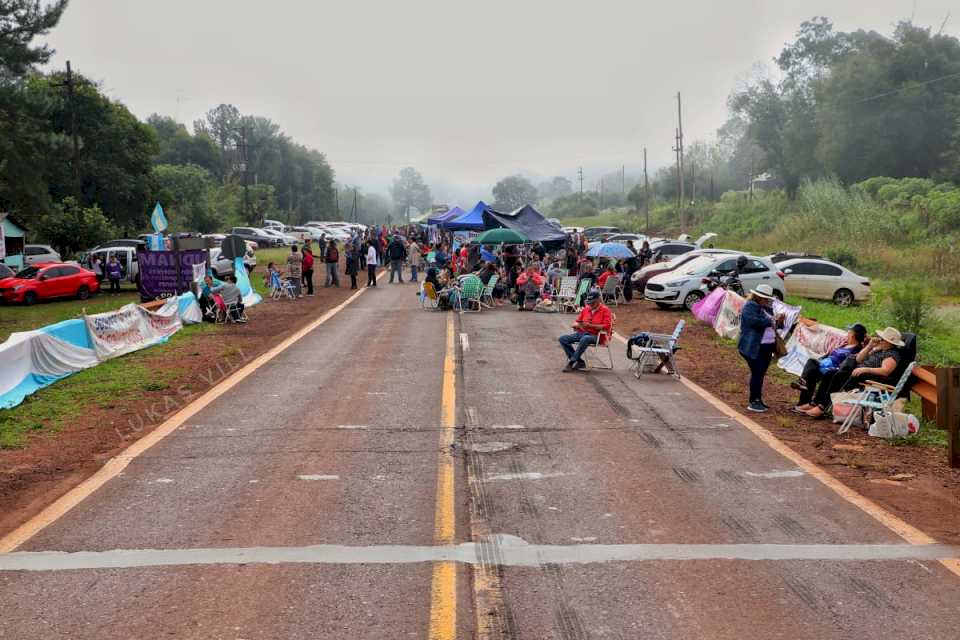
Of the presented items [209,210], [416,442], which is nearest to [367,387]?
[416,442]

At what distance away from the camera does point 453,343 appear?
1967cm

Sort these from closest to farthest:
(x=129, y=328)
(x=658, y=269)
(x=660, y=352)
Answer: (x=660, y=352), (x=129, y=328), (x=658, y=269)

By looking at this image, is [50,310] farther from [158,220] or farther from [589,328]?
[589,328]

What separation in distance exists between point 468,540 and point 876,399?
22.3 feet

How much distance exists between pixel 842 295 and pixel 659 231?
5818 centimetres

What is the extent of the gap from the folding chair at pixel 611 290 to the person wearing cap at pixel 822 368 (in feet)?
49.1

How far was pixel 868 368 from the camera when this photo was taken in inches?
470

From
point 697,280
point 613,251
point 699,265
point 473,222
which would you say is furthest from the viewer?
point 473,222

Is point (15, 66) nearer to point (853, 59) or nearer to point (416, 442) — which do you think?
point (416, 442)

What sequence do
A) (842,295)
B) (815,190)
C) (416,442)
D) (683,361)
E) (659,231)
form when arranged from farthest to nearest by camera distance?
(659,231) → (815,190) → (842,295) → (683,361) → (416,442)

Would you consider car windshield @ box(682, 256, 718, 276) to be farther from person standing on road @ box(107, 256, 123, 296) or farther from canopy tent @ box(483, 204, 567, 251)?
person standing on road @ box(107, 256, 123, 296)

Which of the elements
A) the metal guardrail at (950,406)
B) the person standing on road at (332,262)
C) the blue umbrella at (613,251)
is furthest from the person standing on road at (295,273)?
the metal guardrail at (950,406)

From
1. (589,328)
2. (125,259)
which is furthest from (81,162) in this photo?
(589,328)

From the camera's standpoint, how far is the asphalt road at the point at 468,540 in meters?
5.90
